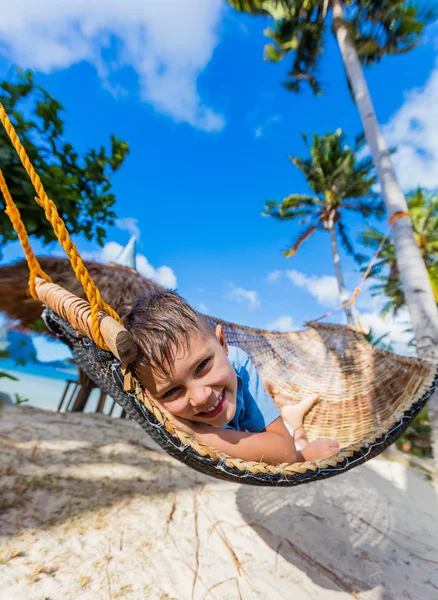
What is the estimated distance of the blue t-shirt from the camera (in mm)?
887

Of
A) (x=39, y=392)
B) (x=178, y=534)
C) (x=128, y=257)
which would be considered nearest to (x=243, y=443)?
(x=178, y=534)

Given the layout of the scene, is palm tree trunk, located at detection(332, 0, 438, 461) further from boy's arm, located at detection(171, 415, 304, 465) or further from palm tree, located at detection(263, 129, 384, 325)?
palm tree, located at detection(263, 129, 384, 325)

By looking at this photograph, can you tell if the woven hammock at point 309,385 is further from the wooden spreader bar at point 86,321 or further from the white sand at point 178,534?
the white sand at point 178,534

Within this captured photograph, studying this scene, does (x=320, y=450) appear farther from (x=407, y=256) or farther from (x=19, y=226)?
(x=407, y=256)

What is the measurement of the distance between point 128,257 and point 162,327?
3466 millimetres

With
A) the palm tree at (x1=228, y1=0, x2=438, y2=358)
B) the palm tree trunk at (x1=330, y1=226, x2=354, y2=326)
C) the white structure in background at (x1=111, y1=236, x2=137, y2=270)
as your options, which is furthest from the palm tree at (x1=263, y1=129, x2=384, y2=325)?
the white structure in background at (x1=111, y1=236, x2=137, y2=270)

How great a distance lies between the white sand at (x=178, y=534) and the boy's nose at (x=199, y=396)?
565 millimetres

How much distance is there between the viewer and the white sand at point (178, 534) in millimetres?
822

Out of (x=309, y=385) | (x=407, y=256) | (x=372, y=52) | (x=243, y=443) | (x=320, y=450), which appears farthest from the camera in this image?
(x=372, y=52)

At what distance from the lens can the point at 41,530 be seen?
92 cm

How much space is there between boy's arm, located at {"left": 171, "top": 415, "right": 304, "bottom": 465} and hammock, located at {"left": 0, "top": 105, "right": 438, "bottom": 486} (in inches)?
2.4

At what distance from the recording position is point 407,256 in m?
1.96

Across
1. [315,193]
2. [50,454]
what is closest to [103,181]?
[50,454]

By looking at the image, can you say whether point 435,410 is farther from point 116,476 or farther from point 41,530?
point 41,530
